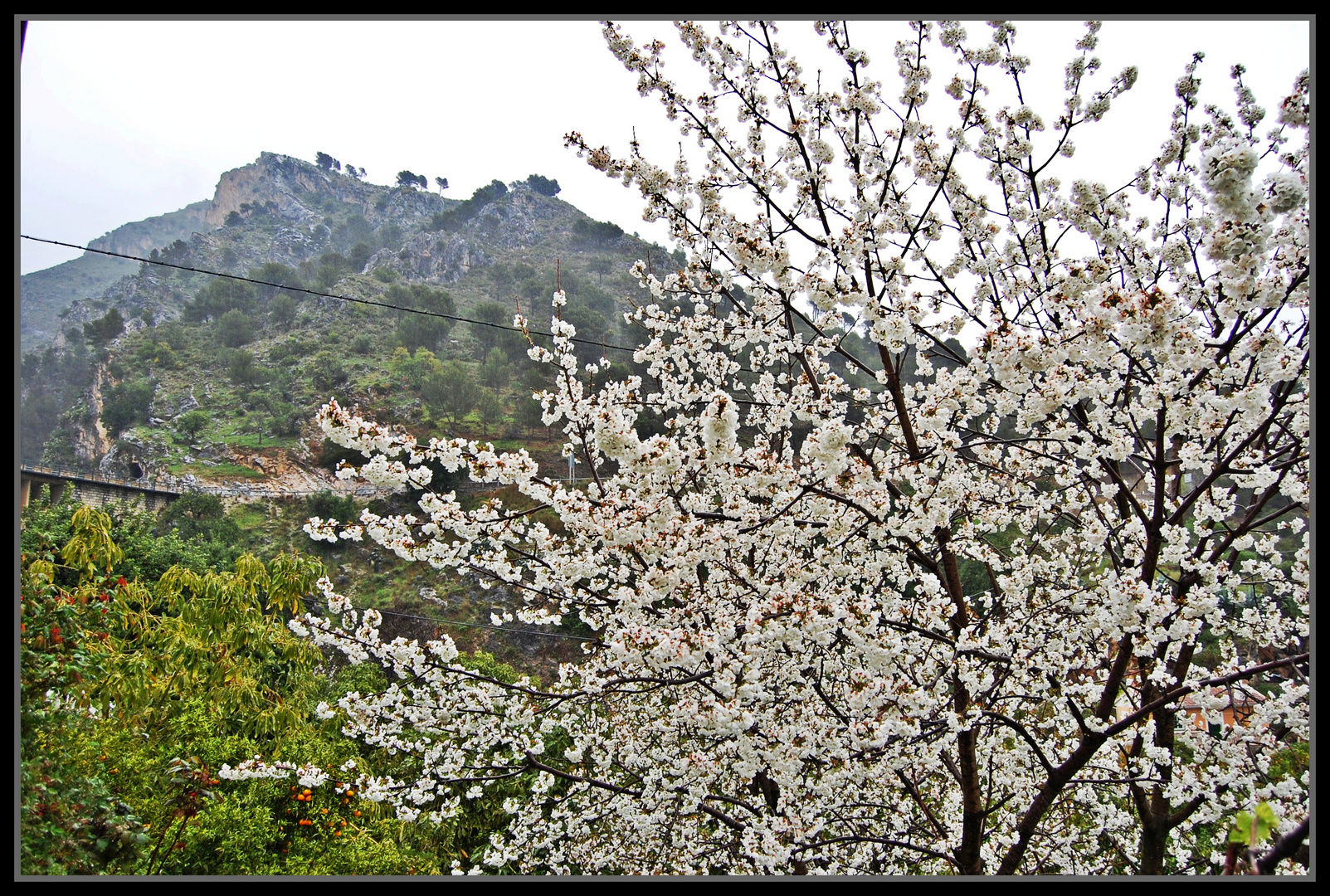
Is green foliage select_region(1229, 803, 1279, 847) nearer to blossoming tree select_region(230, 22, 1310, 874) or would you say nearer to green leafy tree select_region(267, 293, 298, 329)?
blossoming tree select_region(230, 22, 1310, 874)

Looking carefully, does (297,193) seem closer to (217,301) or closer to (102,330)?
(217,301)

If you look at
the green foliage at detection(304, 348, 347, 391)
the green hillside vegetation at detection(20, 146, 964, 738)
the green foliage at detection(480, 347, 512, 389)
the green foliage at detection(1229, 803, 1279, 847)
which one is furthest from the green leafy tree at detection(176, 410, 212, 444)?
the green foliage at detection(1229, 803, 1279, 847)

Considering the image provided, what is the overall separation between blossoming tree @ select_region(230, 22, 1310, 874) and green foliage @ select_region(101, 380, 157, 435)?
30.1 metres

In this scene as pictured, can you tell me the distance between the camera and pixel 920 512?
7.72 feet

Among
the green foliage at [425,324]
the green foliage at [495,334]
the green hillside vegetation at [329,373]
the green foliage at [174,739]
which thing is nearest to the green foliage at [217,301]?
the green hillside vegetation at [329,373]

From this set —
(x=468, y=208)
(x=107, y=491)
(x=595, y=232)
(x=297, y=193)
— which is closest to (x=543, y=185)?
(x=468, y=208)

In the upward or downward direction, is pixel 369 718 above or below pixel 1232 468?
below

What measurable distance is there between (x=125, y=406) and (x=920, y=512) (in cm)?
3342

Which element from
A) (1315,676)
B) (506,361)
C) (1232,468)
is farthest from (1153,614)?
(506,361)

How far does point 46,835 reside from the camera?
5.93ft

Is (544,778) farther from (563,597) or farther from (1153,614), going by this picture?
(1153,614)

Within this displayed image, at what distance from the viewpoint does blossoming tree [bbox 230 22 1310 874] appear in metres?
2.17
